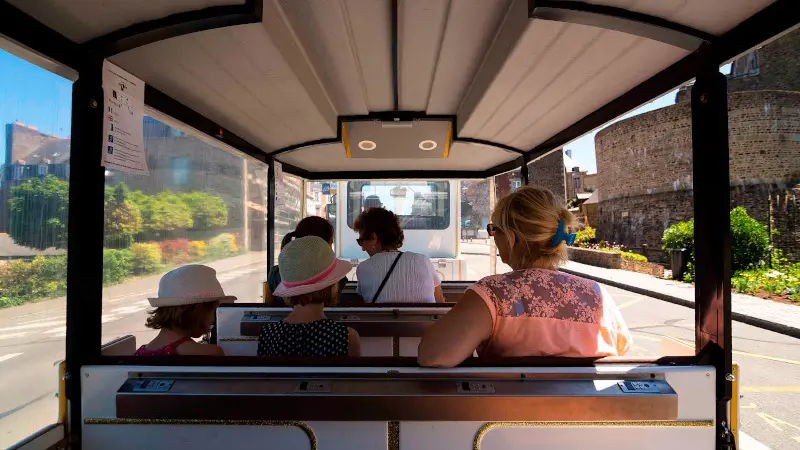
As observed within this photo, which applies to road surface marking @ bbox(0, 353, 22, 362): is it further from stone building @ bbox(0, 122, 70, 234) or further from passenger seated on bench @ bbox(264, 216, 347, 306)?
passenger seated on bench @ bbox(264, 216, 347, 306)

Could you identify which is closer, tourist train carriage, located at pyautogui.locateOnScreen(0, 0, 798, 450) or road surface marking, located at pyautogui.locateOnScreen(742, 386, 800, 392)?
tourist train carriage, located at pyautogui.locateOnScreen(0, 0, 798, 450)

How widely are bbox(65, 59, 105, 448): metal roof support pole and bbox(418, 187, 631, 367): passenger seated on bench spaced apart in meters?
1.30

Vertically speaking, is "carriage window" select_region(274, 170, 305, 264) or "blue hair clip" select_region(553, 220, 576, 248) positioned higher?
"carriage window" select_region(274, 170, 305, 264)

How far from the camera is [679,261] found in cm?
1538

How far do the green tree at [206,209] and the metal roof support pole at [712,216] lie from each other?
12.7 ft

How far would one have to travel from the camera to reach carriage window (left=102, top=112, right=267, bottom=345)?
297cm

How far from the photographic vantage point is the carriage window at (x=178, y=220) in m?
2.97

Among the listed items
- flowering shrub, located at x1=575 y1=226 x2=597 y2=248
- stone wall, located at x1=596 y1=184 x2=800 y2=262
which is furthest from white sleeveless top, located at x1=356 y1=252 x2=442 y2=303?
flowering shrub, located at x1=575 y1=226 x2=597 y2=248

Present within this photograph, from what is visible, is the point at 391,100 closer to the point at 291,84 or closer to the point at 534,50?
the point at 291,84

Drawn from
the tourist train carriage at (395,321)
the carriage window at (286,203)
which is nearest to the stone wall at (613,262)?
the carriage window at (286,203)

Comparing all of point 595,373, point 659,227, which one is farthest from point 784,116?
point 595,373

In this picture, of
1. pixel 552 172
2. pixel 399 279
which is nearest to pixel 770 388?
pixel 399 279

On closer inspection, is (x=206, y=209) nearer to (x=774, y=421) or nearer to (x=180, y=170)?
(x=180, y=170)

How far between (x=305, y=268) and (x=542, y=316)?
1.07m
